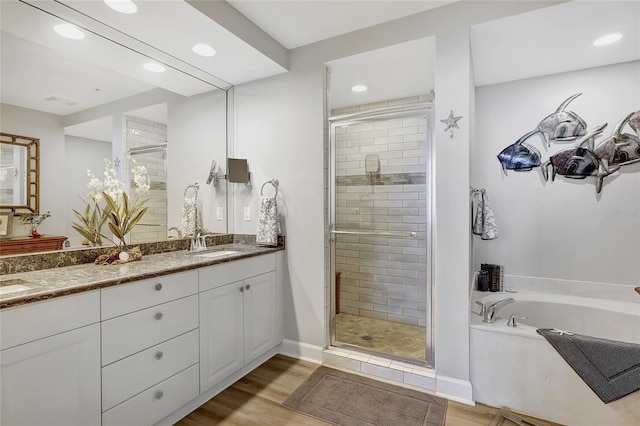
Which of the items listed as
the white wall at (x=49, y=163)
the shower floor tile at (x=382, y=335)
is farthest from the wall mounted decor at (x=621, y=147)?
the white wall at (x=49, y=163)

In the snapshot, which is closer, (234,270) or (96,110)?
(96,110)

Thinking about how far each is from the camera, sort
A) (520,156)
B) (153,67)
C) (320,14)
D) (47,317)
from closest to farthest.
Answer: (47,317) < (320,14) < (153,67) < (520,156)

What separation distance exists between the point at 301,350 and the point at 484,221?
203cm

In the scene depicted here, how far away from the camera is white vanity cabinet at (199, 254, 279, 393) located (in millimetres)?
1906

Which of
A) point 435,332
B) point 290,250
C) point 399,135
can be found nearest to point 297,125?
point 399,135

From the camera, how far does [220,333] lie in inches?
78.6

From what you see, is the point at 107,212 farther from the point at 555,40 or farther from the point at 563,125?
the point at 563,125

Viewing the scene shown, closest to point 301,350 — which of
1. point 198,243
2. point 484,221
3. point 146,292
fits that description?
point 198,243

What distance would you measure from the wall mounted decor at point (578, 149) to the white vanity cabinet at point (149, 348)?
10.1 feet

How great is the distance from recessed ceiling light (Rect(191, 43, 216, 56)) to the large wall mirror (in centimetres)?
27

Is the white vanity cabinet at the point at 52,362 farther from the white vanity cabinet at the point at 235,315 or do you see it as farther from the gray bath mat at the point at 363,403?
the gray bath mat at the point at 363,403

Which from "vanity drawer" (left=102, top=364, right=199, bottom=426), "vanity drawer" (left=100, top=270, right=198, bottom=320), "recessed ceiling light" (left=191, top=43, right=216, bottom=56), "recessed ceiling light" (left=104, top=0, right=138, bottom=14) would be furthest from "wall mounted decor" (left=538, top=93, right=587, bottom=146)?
"vanity drawer" (left=102, top=364, right=199, bottom=426)

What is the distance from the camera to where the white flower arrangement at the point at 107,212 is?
187 centimetres

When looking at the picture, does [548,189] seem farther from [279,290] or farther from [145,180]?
[145,180]
